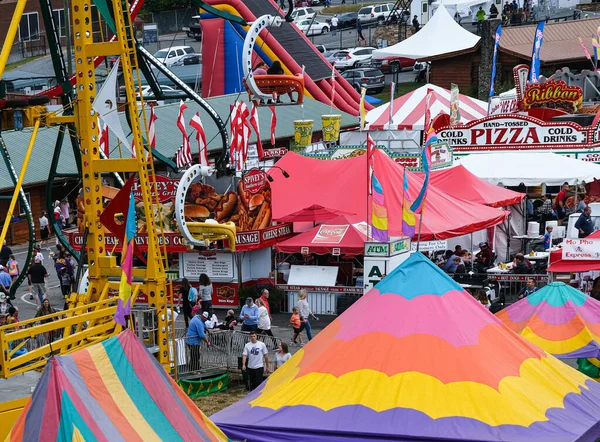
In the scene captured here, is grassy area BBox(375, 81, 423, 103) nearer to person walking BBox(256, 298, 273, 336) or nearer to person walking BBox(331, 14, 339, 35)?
person walking BBox(331, 14, 339, 35)

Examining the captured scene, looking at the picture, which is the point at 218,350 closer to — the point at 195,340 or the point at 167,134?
the point at 195,340

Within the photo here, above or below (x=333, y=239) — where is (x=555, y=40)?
above

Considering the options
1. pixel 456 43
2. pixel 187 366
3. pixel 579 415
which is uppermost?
pixel 456 43

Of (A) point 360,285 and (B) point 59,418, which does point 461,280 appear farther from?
(B) point 59,418

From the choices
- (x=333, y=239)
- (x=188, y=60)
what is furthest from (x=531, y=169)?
(x=188, y=60)

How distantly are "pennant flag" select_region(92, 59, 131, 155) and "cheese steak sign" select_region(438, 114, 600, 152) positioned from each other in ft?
60.6

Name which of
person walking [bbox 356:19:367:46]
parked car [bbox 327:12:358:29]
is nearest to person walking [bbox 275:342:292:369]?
person walking [bbox 356:19:367:46]

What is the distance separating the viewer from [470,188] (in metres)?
27.8

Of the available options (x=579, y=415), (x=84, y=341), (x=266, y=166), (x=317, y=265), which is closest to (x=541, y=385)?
(x=579, y=415)

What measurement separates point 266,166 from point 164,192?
13.4ft

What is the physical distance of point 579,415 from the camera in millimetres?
12047

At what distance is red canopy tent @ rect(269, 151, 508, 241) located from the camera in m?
24.7

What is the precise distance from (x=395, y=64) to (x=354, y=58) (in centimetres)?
232

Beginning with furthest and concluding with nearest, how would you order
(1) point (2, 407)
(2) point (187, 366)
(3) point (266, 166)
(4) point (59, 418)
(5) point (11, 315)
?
1. (3) point (266, 166)
2. (5) point (11, 315)
3. (2) point (187, 366)
4. (1) point (2, 407)
5. (4) point (59, 418)
